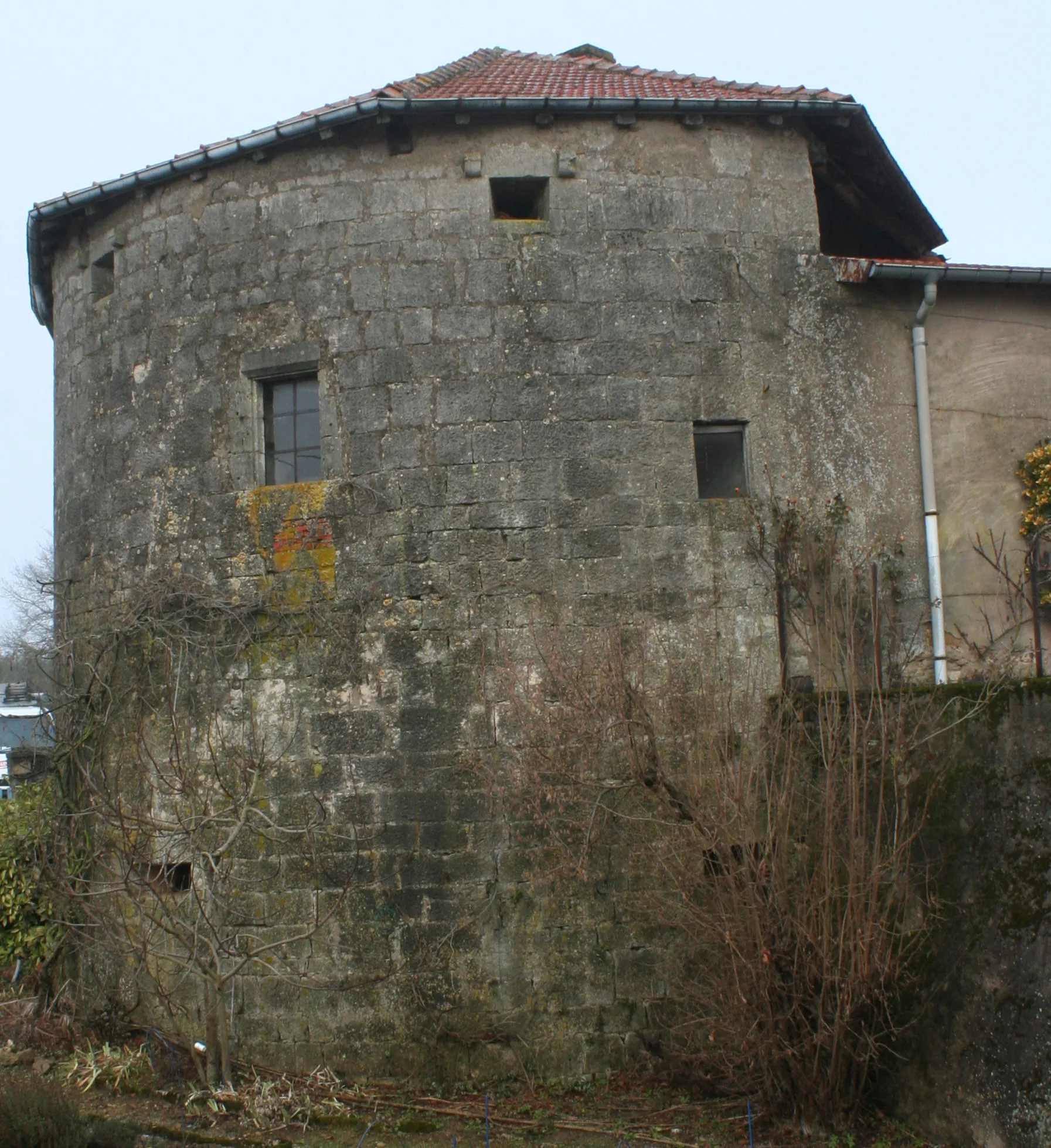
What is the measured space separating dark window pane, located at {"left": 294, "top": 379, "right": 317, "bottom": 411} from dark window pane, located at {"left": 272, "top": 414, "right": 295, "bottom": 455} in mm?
98

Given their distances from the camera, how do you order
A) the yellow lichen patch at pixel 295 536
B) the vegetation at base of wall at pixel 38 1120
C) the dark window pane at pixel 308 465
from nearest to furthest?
the vegetation at base of wall at pixel 38 1120 < the yellow lichen patch at pixel 295 536 < the dark window pane at pixel 308 465

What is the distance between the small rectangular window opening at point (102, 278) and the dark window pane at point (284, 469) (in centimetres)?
205

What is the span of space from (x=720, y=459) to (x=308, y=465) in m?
2.76

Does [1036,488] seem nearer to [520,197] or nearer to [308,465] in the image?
[520,197]

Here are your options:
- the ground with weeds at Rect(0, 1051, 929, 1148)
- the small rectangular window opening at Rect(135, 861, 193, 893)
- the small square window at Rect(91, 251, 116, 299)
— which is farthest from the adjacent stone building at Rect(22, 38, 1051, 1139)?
the small rectangular window opening at Rect(135, 861, 193, 893)

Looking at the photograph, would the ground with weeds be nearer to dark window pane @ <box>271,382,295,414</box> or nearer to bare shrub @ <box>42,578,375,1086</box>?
bare shrub @ <box>42,578,375,1086</box>

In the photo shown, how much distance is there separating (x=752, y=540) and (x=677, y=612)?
685 millimetres

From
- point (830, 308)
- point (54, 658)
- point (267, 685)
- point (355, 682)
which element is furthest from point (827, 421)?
point (54, 658)

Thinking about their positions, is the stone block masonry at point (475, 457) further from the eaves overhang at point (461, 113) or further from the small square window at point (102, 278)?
the small square window at point (102, 278)

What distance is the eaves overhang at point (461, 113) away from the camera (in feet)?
25.1

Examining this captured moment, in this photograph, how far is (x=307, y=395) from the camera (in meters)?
8.09

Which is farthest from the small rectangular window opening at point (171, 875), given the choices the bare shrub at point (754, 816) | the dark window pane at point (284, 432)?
the dark window pane at point (284, 432)

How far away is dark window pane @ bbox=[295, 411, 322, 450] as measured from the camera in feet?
26.4

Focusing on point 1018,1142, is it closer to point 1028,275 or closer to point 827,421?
point 827,421
